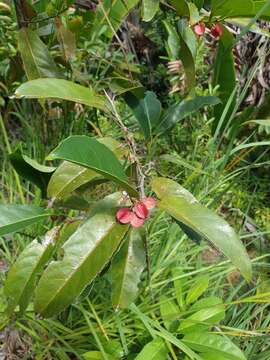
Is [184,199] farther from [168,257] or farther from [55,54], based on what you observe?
[55,54]

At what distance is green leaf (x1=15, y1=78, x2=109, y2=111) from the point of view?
29.3 inches

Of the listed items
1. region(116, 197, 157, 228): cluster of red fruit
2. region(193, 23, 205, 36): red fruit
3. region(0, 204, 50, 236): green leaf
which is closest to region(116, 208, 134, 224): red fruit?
Answer: region(116, 197, 157, 228): cluster of red fruit

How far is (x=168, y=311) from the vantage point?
119 cm

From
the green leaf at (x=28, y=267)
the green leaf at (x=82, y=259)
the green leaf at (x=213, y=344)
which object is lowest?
the green leaf at (x=213, y=344)

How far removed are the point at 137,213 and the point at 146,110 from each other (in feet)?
1.03

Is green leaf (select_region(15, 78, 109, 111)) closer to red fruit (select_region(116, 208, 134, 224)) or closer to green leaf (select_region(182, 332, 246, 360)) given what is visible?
red fruit (select_region(116, 208, 134, 224))

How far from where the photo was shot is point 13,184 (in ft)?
5.50

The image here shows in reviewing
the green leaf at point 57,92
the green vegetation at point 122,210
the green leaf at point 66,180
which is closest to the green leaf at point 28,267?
the green vegetation at point 122,210

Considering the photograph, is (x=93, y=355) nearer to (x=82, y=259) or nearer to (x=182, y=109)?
(x=82, y=259)

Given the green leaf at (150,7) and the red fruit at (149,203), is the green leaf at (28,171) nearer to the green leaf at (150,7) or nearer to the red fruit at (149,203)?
the red fruit at (149,203)

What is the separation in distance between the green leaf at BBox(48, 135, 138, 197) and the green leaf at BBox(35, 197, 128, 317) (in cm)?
8

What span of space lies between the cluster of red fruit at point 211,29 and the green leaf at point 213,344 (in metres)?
0.61

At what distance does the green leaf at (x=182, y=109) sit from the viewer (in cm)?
106

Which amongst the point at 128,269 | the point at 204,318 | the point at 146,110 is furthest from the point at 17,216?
the point at 204,318
